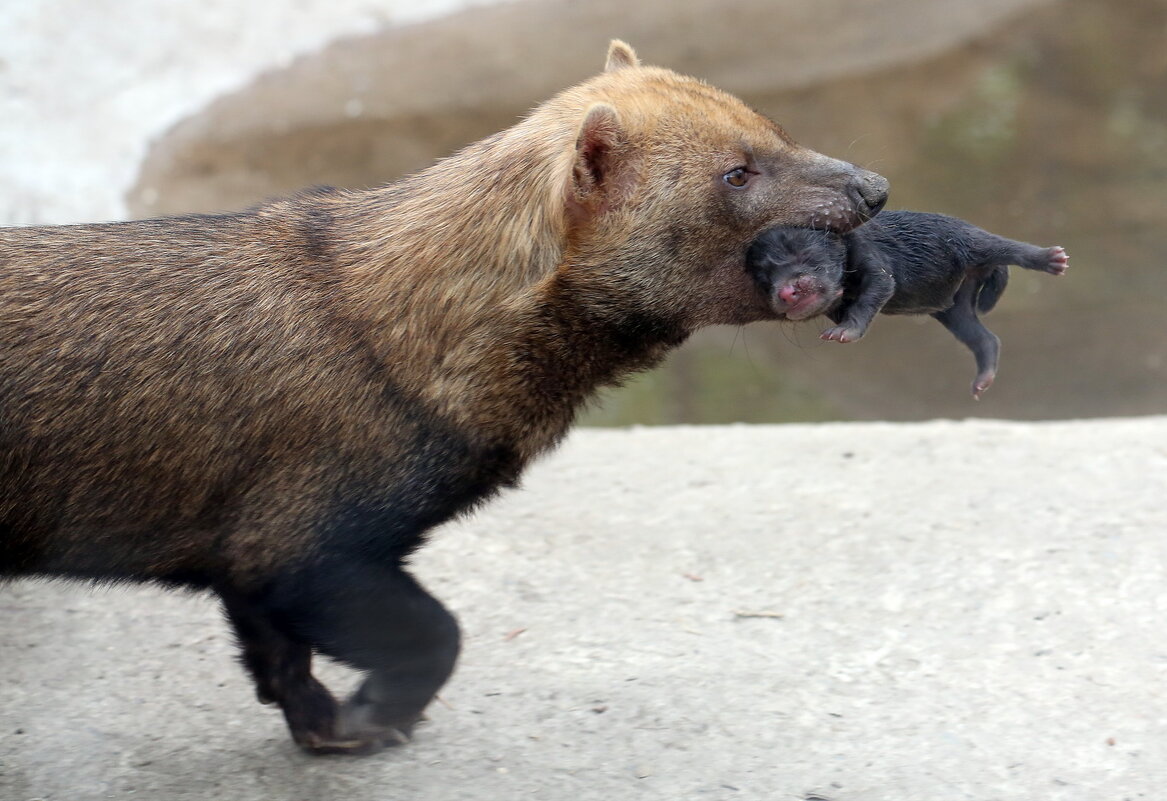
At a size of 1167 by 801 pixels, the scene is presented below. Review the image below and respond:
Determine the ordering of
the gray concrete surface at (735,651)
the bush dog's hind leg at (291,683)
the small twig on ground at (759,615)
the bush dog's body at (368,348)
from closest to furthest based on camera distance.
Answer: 1. the bush dog's body at (368,348)
2. the gray concrete surface at (735,651)
3. the bush dog's hind leg at (291,683)
4. the small twig on ground at (759,615)

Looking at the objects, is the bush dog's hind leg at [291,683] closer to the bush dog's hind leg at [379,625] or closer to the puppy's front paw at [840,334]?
the bush dog's hind leg at [379,625]

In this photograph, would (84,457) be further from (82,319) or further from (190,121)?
(190,121)

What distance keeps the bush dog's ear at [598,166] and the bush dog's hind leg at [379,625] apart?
3.64 ft

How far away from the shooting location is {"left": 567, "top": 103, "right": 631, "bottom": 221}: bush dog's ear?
3.48 meters

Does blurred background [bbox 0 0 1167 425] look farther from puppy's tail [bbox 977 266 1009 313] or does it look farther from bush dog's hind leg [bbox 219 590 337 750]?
bush dog's hind leg [bbox 219 590 337 750]

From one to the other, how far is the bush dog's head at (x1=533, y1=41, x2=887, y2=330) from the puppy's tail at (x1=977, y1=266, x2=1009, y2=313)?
823 mm

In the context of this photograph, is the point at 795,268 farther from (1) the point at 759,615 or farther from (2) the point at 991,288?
(1) the point at 759,615

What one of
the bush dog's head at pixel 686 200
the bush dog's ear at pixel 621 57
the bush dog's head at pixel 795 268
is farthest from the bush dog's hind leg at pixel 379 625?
the bush dog's ear at pixel 621 57

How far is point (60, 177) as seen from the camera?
33.8ft

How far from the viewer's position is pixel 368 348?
3533 millimetres

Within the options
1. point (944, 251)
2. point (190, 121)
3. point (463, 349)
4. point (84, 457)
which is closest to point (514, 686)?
point (463, 349)

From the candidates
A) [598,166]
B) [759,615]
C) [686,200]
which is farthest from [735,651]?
[598,166]

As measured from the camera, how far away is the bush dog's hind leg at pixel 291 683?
3932mm

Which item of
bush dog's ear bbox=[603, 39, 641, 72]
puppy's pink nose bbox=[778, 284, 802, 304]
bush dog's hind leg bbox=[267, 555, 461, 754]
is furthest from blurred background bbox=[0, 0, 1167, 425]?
bush dog's hind leg bbox=[267, 555, 461, 754]
